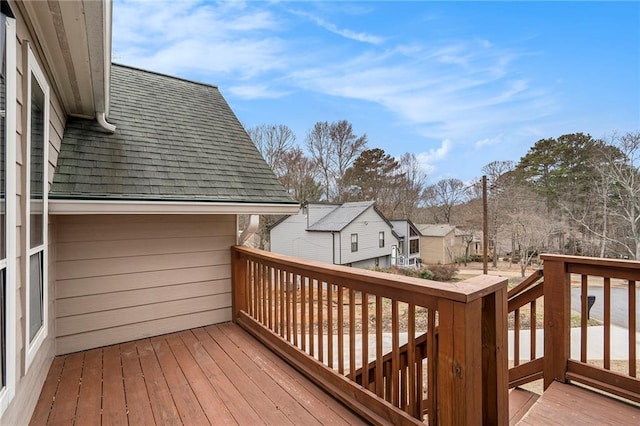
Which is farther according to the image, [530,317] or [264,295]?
[264,295]

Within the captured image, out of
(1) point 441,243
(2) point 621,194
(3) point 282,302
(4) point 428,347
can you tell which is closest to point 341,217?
(1) point 441,243

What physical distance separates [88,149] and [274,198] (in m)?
1.84

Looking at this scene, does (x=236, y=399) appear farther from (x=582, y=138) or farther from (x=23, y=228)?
(x=582, y=138)

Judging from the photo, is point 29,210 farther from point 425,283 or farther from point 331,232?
point 331,232

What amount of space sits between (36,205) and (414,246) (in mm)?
20753

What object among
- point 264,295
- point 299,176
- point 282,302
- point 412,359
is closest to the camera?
point 412,359

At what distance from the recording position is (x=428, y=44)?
13711mm

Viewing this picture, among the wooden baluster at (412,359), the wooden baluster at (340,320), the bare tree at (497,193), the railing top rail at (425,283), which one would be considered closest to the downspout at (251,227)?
the railing top rail at (425,283)

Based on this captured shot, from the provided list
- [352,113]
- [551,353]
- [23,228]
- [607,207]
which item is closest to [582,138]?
[607,207]

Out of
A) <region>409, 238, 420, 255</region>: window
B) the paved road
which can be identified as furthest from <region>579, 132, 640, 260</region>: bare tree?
<region>409, 238, 420, 255</region>: window

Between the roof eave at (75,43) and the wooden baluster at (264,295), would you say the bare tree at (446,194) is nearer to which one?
the wooden baluster at (264,295)

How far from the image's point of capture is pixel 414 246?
69.0 ft

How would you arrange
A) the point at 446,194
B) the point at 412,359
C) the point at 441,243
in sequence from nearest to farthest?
1. the point at 412,359
2. the point at 446,194
3. the point at 441,243

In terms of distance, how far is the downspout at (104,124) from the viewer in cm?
325
